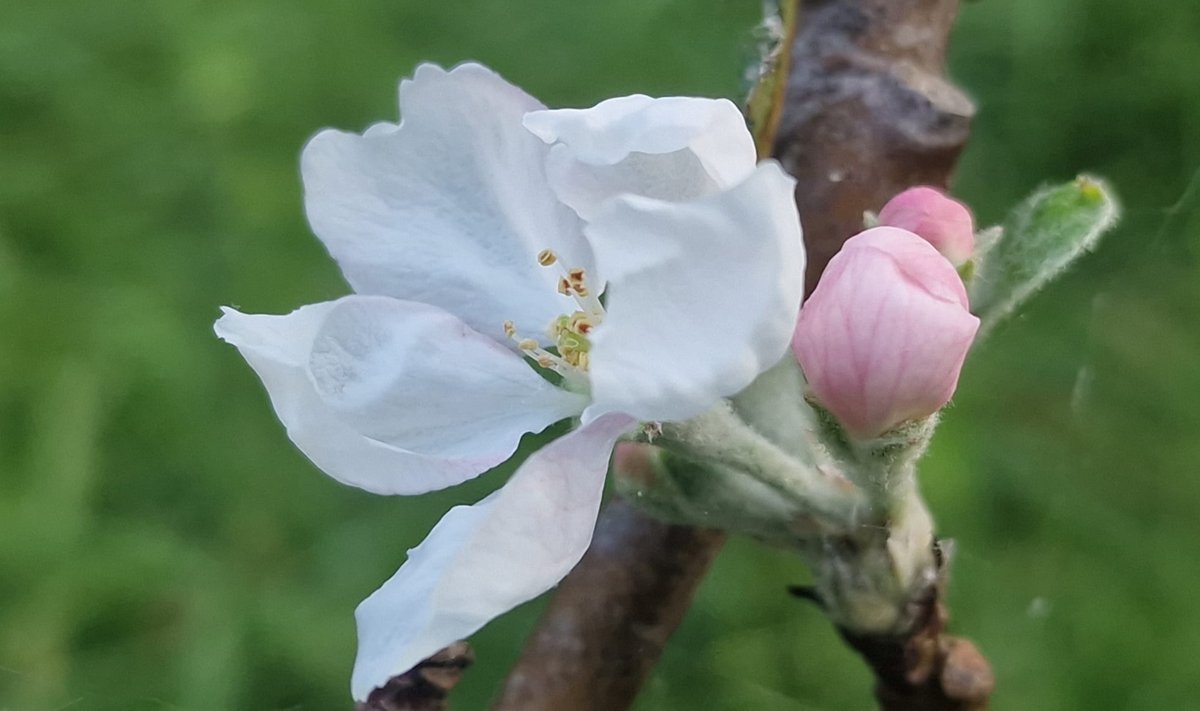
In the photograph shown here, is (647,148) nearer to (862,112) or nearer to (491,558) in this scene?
(491,558)

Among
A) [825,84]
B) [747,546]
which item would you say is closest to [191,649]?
[747,546]

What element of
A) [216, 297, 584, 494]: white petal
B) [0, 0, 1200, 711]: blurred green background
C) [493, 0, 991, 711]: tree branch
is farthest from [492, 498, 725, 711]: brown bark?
[0, 0, 1200, 711]: blurred green background

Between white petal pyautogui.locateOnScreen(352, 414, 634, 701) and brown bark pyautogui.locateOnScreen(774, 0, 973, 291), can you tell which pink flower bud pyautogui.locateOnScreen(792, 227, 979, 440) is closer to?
white petal pyautogui.locateOnScreen(352, 414, 634, 701)

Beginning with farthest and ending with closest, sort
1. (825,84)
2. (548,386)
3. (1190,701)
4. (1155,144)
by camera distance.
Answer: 1. (1155,144)
2. (1190,701)
3. (825,84)
4. (548,386)

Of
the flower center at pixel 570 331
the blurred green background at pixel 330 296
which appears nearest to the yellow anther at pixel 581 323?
the flower center at pixel 570 331

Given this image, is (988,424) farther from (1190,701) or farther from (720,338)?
(720,338)

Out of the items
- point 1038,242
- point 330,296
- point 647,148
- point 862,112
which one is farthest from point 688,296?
point 330,296

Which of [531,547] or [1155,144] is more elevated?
[531,547]
